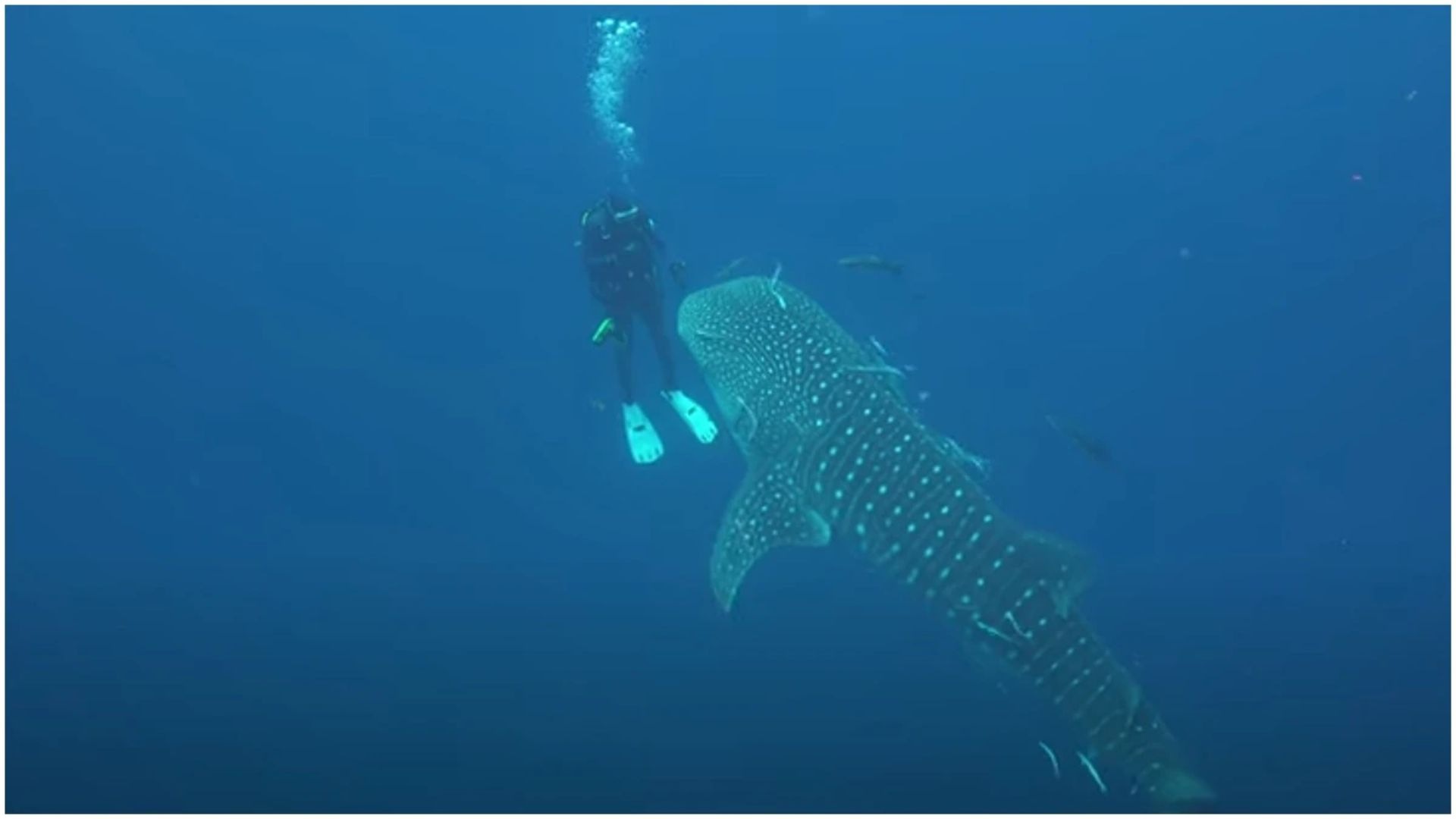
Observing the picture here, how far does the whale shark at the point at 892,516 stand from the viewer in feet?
19.2

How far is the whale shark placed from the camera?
5.85m

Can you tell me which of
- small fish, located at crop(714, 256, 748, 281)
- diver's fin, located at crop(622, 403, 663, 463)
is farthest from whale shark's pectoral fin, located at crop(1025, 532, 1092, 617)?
diver's fin, located at crop(622, 403, 663, 463)

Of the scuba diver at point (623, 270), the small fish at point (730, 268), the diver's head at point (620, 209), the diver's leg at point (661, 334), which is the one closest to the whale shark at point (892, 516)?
the small fish at point (730, 268)

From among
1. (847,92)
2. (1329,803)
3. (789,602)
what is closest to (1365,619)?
(1329,803)

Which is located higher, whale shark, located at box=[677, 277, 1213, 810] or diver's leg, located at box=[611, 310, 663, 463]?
diver's leg, located at box=[611, 310, 663, 463]

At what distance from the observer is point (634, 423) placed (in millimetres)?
11484

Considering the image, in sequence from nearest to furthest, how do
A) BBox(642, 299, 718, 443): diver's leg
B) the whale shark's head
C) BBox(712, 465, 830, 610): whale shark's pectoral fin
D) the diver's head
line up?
BBox(712, 465, 830, 610): whale shark's pectoral fin < the whale shark's head < the diver's head < BBox(642, 299, 718, 443): diver's leg

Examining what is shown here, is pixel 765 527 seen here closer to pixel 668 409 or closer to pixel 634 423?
pixel 634 423

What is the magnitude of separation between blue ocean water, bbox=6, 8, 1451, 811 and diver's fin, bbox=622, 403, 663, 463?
3.36 ft

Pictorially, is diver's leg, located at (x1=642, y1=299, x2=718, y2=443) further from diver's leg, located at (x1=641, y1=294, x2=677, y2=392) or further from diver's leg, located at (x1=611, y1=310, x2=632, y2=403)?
diver's leg, located at (x1=611, y1=310, x2=632, y2=403)

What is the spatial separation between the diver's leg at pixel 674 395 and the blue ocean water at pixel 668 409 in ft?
3.87

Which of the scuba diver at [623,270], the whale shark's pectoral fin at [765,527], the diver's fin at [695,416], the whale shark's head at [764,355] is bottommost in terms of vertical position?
the whale shark's pectoral fin at [765,527]

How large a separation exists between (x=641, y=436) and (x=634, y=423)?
0.20 m

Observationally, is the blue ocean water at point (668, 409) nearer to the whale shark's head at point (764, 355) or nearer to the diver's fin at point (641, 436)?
the diver's fin at point (641, 436)
